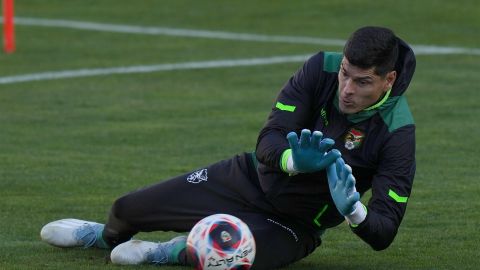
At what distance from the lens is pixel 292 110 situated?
24.6 ft

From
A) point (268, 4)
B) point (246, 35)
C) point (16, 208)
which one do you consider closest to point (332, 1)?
point (268, 4)

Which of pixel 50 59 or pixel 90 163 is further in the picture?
pixel 50 59

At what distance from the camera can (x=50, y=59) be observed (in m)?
19.7

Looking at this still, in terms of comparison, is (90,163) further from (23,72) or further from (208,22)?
(208,22)

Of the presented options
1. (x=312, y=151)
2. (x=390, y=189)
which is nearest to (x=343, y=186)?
(x=312, y=151)

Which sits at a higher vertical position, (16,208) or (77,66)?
(16,208)


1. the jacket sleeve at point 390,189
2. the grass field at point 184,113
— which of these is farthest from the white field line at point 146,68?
the jacket sleeve at point 390,189

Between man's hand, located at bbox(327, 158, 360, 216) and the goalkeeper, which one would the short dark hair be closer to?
the goalkeeper

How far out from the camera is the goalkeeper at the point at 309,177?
7016mm

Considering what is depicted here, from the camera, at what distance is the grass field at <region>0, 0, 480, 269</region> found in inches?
350

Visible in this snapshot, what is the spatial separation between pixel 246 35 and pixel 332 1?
3.80m

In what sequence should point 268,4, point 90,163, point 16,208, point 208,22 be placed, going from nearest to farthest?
point 16,208 → point 90,163 → point 208,22 → point 268,4

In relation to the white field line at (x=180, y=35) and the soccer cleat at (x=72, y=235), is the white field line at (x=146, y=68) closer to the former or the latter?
the white field line at (x=180, y=35)

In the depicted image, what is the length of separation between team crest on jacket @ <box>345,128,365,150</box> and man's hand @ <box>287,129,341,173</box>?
2.35 feet
